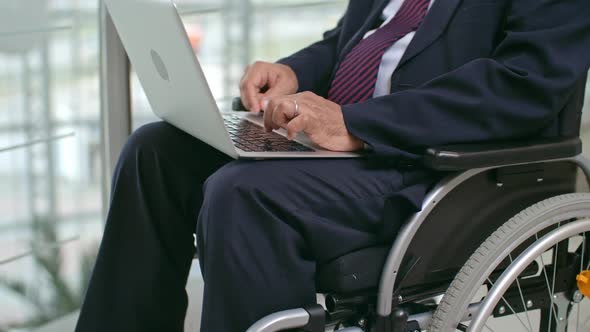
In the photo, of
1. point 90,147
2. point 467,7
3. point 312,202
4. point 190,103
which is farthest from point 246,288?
point 90,147

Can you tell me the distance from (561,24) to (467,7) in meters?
0.18

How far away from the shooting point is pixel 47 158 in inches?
80.1

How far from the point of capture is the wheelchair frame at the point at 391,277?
1.11 meters

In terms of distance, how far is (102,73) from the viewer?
2207 mm

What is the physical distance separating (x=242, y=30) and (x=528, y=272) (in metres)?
1.43

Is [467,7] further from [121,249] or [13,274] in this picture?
[13,274]

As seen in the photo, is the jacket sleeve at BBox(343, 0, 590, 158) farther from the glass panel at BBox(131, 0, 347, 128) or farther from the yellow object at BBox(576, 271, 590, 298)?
the glass panel at BBox(131, 0, 347, 128)

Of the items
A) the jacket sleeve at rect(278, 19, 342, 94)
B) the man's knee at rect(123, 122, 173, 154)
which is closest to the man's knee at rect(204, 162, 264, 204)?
the man's knee at rect(123, 122, 173, 154)

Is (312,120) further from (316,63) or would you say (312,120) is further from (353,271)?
(316,63)

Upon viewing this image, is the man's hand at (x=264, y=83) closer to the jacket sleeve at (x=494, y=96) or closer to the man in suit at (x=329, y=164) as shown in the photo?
the man in suit at (x=329, y=164)

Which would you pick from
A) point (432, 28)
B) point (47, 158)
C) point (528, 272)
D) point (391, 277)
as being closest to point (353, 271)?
point (391, 277)

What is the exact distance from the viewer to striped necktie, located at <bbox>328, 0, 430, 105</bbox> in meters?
1.49

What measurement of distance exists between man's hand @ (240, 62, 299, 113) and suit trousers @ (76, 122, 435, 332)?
0.24m

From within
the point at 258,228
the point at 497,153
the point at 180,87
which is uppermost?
the point at 180,87
